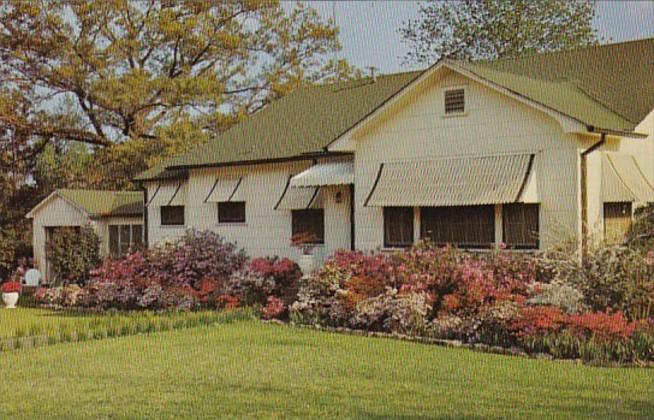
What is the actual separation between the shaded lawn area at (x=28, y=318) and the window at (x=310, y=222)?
263 inches

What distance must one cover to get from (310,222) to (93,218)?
11595mm

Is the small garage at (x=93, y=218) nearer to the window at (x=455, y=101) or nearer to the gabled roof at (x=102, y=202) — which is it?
the gabled roof at (x=102, y=202)

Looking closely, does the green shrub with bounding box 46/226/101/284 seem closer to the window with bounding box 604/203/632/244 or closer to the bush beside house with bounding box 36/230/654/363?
the bush beside house with bounding box 36/230/654/363

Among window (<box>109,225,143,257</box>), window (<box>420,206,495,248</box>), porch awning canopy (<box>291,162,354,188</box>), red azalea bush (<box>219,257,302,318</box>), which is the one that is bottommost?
red azalea bush (<box>219,257,302,318</box>)

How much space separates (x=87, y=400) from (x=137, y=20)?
33672 millimetres

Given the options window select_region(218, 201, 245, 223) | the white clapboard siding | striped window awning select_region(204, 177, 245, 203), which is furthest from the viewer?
window select_region(218, 201, 245, 223)

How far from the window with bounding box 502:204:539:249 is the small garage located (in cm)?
1677

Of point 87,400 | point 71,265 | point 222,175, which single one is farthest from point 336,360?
point 71,265

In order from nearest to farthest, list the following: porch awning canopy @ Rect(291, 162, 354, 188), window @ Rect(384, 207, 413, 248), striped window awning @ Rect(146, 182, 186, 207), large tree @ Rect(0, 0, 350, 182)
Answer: window @ Rect(384, 207, 413, 248) < porch awning canopy @ Rect(291, 162, 354, 188) < striped window awning @ Rect(146, 182, 186, 207) < large tree @ Rect(0, 0, 350, 182)

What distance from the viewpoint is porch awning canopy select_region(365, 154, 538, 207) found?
20125 mm

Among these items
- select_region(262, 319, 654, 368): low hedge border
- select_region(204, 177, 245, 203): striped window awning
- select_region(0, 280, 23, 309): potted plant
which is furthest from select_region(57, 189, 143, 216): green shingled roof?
select_region(262, 319, 654, 368): low hedge border

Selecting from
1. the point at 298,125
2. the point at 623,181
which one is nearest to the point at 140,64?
the point at 298,125

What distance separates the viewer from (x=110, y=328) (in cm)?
1827

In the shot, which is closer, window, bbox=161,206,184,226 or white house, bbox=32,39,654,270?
white house, bbox=32,39,654,270
